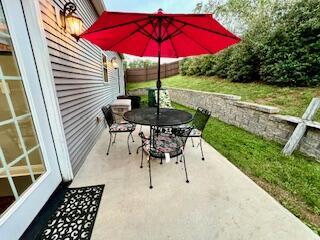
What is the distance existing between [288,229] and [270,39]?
16.6 ft

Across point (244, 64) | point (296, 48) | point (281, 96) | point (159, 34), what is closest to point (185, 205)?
point (159, 34)

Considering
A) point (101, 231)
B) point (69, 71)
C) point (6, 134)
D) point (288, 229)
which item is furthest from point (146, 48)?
point (288, 229)

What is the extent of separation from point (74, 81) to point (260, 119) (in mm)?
3882

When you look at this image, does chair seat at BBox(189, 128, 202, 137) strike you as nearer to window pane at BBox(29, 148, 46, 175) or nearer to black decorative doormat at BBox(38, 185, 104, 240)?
black decorative doormat at BBox(38, 185, 104, 240)

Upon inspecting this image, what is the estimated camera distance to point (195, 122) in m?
3.28

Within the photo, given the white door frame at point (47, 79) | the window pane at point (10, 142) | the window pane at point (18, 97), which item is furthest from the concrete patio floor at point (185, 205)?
the window pane at point (18, 97)

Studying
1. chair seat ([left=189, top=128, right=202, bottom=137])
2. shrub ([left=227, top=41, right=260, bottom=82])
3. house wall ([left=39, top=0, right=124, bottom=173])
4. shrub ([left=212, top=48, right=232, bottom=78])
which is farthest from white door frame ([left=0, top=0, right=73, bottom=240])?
shrub ([left=212, top=48, right=232, bottom=78])

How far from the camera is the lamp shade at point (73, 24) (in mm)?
2441

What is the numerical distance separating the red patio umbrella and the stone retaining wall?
1.98 metres

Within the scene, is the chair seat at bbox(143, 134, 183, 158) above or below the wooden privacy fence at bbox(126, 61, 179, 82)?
below

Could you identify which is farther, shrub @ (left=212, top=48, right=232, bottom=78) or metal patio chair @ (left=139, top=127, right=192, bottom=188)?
shrub @ (left=212, top=48, right=232, bottom=78)

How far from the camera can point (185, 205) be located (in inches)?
75.0

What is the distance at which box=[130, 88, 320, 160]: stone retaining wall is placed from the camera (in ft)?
9.21

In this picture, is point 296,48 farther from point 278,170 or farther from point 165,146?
point 165,146
